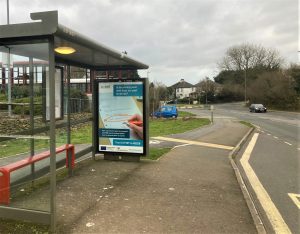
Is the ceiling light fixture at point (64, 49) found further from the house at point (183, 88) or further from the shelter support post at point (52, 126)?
the house at point (183, 88)

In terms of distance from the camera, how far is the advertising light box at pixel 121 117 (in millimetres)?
8734

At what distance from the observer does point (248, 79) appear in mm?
81062

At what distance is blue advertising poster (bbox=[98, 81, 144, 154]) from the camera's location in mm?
8750

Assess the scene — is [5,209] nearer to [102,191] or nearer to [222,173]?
[102,191]

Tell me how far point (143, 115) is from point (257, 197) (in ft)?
11.0

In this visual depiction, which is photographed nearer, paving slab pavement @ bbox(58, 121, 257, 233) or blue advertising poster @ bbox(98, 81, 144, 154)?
paving slab pavement @ bbox(58, 121, 257, 233)

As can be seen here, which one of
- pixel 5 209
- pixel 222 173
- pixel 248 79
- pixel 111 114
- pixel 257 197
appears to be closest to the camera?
pixel 5 209

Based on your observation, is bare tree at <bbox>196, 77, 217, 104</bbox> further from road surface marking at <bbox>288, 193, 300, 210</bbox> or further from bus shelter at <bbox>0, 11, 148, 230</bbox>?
bus shelter at <bbox>0, 11, 148, 230</bbox>

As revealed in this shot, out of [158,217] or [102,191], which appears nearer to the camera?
[158,217]

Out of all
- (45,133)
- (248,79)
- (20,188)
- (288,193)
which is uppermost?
(248,79)

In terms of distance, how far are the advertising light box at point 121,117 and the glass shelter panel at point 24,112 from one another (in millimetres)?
3056

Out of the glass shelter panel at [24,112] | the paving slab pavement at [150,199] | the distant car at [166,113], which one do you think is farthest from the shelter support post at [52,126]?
the distant car at [166,113]

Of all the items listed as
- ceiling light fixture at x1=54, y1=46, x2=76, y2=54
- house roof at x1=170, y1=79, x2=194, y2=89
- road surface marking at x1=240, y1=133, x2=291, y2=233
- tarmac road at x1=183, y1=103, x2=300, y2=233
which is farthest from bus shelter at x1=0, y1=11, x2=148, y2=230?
house roof at x1=170, y1=79, x2=194, y2=89

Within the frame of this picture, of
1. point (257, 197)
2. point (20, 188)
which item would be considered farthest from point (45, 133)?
point (257, 197)
